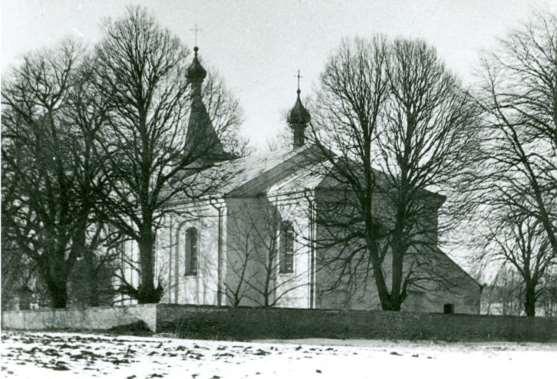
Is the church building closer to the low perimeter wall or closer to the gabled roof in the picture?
the gabled roof

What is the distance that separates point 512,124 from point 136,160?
46.4 ft

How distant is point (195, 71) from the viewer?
35.4 metres

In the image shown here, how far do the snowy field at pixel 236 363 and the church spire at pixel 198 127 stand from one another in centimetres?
1490

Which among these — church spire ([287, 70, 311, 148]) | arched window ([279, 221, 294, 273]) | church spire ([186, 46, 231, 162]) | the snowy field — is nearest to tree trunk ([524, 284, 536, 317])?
arched window ([279, 221, 294, 273])

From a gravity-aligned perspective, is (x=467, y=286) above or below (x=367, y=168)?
below

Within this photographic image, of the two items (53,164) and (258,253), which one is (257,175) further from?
(53,164)

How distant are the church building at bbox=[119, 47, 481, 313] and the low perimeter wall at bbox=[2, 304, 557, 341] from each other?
5.99 metres

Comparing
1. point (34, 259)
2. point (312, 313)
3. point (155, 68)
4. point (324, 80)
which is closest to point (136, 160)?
point (155, 68)

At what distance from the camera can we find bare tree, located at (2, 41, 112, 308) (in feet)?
106

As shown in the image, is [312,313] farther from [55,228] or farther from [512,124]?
[55,228]

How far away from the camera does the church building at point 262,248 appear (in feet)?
121

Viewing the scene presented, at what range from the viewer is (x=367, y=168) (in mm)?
32594

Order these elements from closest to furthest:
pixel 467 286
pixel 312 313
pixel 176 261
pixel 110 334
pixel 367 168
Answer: pixel 110 334, pixel 312 313, pixel 367 168, pixel 467 286, pixel 176 261

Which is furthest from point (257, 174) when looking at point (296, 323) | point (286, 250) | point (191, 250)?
point (296, 323)
